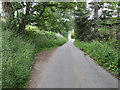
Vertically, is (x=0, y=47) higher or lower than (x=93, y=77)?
higher

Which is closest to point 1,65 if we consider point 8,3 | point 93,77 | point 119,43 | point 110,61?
point 93,77

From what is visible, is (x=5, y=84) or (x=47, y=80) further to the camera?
(x=47, y=80)

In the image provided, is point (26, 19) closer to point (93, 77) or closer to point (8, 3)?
point (8, 3)

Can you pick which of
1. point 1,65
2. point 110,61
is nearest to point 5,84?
point 1,65

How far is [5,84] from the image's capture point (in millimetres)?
2686

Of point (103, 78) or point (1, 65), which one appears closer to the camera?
point (1, 65)

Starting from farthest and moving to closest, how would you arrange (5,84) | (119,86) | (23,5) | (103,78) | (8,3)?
(23,5) < (8,3) < (103,78) < (119,86) < (5,84)

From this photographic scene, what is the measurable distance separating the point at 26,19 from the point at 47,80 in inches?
240

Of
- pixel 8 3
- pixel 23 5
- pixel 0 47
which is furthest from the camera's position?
pixel 23 5

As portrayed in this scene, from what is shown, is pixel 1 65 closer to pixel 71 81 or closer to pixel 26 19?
pixel 71 81

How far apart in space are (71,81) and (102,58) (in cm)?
275

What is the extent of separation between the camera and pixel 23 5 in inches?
329

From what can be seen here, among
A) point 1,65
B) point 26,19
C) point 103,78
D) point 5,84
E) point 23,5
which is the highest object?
point 23,5

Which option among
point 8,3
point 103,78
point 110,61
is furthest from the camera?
point 8,3
